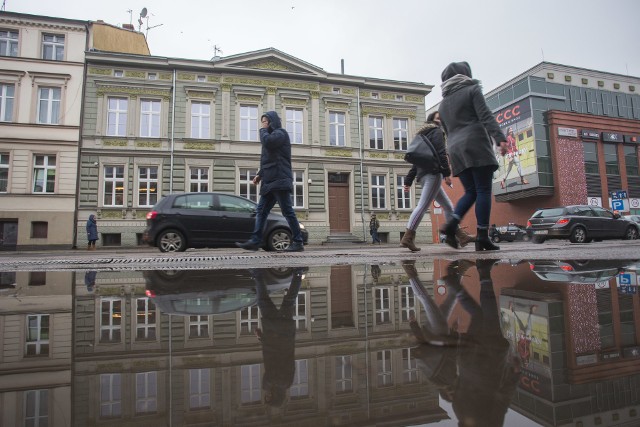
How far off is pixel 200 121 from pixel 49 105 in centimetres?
707

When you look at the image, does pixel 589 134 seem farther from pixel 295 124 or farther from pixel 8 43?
pixel 8 43

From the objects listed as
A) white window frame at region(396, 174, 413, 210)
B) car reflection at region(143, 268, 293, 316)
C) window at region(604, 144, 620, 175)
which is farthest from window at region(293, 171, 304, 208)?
window at region(604, 144, 620, 175)

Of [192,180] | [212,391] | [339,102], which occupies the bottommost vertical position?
[212,391]

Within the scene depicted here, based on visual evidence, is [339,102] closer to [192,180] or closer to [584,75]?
[192,180]

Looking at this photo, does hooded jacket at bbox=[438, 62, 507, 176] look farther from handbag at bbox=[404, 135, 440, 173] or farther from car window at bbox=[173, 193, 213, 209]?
car window at bbox=[173, 193, 213, 209]

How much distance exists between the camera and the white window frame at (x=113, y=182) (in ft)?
60.8

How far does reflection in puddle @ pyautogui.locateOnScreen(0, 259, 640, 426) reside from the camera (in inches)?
24.7

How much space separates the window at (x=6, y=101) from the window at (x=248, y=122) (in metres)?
10.7

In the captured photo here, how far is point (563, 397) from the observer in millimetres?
646

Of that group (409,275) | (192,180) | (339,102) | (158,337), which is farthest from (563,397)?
(339,102)

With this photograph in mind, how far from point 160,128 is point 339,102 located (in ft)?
31.4

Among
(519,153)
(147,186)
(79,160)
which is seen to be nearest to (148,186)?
(147,186)

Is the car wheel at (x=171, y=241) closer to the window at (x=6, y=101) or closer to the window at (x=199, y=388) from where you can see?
the window at (x=199, y=388)

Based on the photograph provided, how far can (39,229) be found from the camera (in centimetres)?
1809
